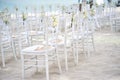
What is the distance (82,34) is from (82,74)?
125cm

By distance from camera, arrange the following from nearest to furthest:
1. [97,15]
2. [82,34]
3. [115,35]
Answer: [82,34]
[115,35]
[97,15]

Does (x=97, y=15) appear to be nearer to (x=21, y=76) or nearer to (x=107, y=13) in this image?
(x=107, y=13)

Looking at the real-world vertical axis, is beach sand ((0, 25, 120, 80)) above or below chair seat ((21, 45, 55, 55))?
below

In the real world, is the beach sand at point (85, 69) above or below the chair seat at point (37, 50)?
below

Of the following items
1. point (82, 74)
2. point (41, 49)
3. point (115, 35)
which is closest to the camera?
point (41, 49)

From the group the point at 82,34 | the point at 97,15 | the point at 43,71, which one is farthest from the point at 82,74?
the point at 97,15

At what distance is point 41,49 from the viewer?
444 centimetres

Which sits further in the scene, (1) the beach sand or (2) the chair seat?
(1) the beach sand

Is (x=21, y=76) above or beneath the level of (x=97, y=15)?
beneath

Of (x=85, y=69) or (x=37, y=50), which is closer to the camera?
(x=37, y=50)

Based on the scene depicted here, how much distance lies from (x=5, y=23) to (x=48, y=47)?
5.98 feet

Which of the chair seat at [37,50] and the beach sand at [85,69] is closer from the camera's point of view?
the chair seat at [37,50]

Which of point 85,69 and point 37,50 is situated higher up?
point 37,50

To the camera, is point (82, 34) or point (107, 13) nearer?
point (82, 34)
